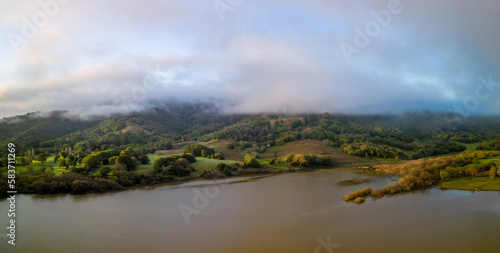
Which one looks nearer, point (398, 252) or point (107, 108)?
point (398, 252)

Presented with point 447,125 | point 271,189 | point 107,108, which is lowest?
point 271,189

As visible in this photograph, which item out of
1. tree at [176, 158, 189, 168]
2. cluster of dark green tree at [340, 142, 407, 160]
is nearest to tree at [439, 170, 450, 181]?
cluster of dark green tree at [340, 142, 407, 160]

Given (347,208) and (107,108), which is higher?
(107,108)

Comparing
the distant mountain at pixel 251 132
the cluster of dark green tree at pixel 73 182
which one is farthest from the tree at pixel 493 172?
the cluster of dark green tree at pixel 73 182

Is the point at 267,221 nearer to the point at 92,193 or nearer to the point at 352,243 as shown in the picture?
the point at 352,243

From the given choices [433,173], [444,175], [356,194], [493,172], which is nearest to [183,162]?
[356,194]

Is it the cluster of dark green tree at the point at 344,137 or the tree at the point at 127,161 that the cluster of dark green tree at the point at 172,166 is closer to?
the tree at the point at 127,161

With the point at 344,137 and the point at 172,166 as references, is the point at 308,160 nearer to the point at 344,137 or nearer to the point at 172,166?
the point at 344,137

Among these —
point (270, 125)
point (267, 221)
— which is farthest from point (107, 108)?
point (267, 221)
